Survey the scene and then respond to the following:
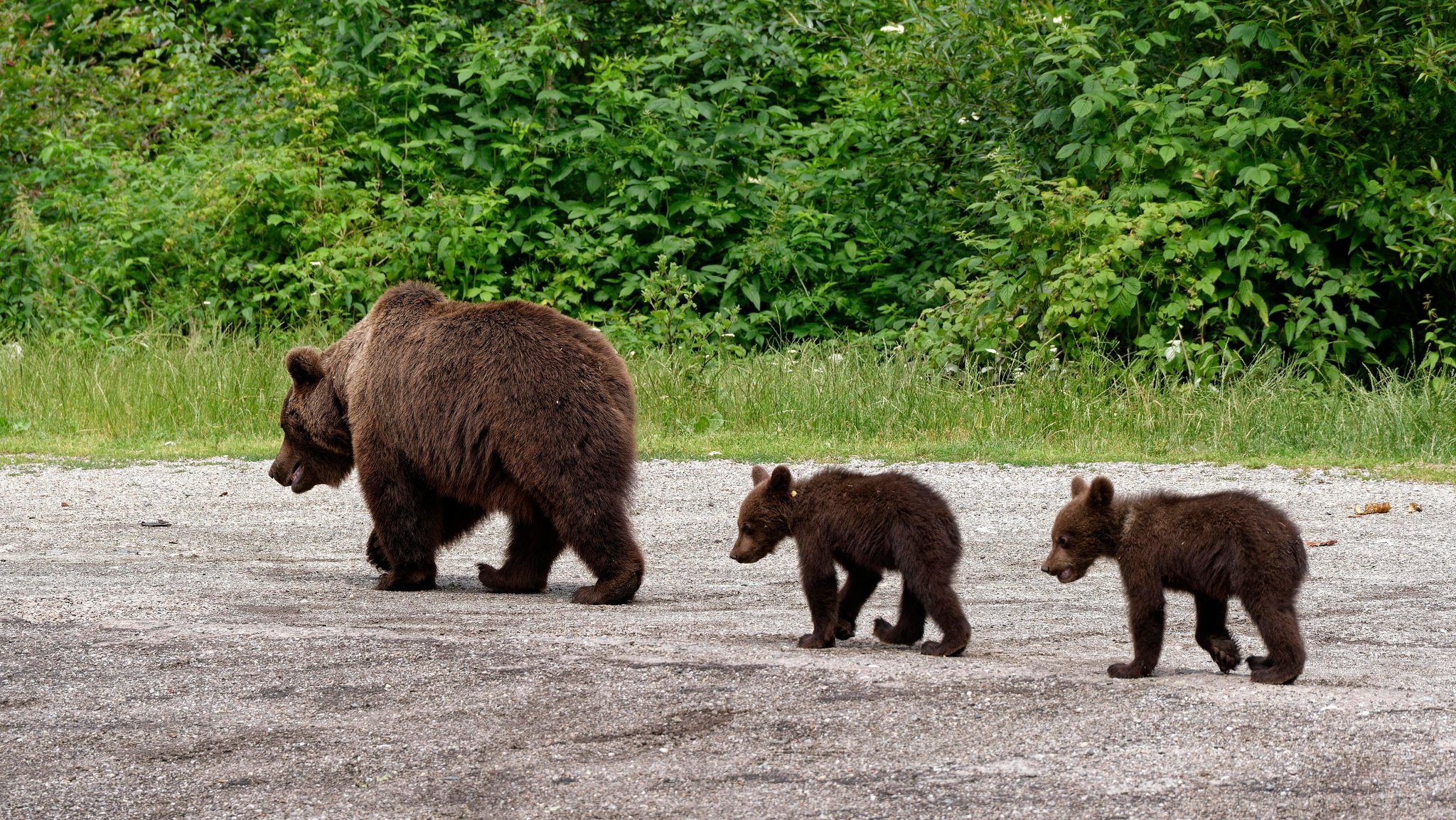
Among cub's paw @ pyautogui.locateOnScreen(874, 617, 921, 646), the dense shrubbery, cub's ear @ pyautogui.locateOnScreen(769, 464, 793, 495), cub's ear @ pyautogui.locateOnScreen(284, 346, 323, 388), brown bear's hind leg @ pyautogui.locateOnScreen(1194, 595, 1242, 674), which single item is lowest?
cub's paw @ pyautogui.locateOnScreen(874, 617, 921, 646)

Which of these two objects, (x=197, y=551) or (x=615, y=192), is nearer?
(x=197, y=551)

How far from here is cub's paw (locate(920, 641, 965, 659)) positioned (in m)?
5.88

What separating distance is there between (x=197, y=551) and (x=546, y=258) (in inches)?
401

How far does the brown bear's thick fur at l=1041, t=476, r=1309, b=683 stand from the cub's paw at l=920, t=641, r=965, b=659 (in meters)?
0.45

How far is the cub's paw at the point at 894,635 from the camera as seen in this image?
640cm

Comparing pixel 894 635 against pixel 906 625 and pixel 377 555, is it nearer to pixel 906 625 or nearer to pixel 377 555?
pixel 906 625

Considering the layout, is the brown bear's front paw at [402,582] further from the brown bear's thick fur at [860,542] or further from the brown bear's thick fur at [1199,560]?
the brown bear's thick fur at [1199,560]

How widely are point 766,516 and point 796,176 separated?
1338 cm

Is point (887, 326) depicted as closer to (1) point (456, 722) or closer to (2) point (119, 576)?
(2) point (119, 576)

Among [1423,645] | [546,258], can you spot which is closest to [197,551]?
[1423,645]

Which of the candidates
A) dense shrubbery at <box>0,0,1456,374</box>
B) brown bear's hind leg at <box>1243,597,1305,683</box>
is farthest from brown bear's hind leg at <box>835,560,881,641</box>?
dense shrubbery at <box>0,0,1456,374</box>

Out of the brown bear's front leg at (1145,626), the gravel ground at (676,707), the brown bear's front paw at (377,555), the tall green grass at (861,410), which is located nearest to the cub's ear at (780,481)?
the gravel ground at (676,707)

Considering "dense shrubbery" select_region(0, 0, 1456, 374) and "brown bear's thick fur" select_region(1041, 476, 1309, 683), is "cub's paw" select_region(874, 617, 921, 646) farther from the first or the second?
"dense shrubbery" select_region(0, 0, 1456, 374)

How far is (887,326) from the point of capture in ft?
60.6
